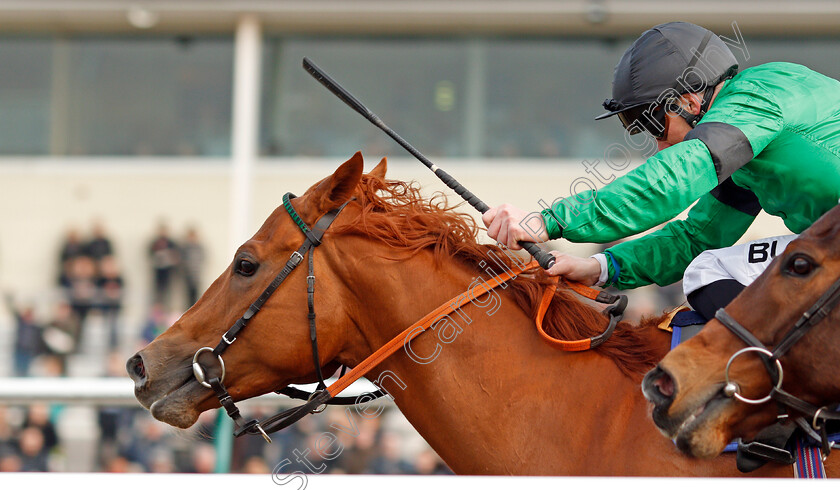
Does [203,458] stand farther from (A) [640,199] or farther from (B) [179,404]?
(A) [640,199]

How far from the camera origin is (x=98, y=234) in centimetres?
1203

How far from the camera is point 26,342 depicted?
29.2ft

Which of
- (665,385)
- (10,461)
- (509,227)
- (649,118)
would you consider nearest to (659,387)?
(665,385)

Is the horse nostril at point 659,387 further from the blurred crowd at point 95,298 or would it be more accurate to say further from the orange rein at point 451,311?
the blurred crowd at point 95,298

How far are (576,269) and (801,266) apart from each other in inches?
32.7

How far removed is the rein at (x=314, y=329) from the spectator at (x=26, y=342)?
21.7ft

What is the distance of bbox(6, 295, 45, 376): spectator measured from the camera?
335 inches

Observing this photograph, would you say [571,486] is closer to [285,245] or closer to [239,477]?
[239,477]

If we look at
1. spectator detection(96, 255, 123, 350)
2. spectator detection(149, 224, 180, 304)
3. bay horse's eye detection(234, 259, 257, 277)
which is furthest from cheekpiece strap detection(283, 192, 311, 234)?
spectator detection(149, 224, 180, 304)

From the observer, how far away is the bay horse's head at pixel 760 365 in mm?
1927

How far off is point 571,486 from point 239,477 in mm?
604

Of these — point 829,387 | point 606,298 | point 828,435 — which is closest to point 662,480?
point 829,387

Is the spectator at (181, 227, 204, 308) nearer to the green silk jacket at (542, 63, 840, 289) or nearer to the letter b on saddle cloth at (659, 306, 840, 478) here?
the green silk jacket at (542, 63, 840, 289)

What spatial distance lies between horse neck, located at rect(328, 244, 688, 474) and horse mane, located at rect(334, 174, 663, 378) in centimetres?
4
